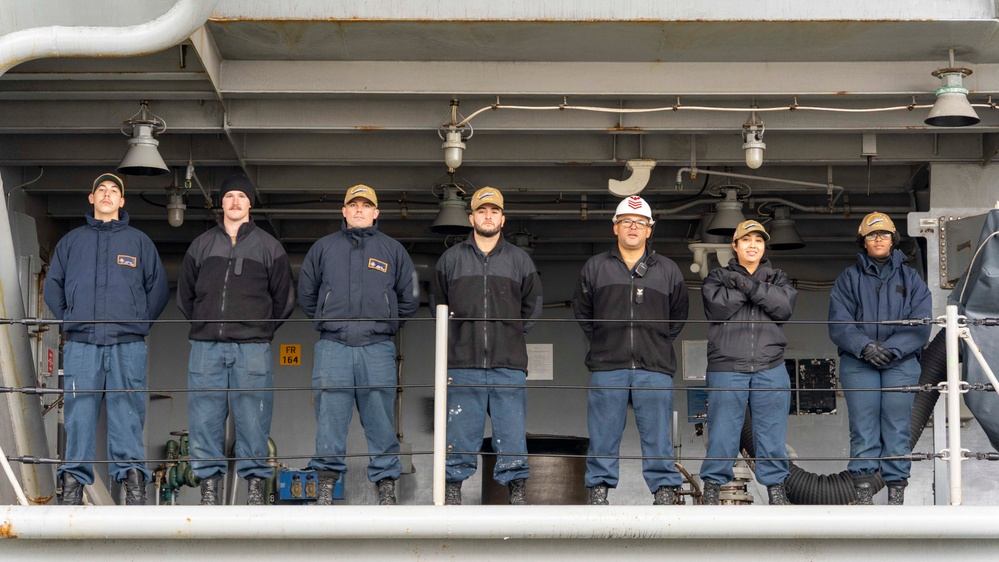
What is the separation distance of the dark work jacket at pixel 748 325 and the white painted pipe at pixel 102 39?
2.83m

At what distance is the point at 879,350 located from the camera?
19.3ft

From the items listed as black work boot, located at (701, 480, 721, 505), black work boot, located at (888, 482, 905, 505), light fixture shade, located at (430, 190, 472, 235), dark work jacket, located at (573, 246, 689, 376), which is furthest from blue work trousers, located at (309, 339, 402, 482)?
light fixture shade, located at (430, 190, 472, 235)

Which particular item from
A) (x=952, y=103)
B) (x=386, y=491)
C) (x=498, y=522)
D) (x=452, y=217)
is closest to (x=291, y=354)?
(x=452, y=217)

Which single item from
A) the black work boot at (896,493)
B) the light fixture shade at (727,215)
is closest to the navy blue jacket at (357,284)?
the black work boot at (896,493)

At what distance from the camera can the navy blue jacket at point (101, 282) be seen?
569 centimetres

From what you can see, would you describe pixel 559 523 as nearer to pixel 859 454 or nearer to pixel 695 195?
pixel 859 454

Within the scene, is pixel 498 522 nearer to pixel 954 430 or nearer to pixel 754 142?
pixel 954 430

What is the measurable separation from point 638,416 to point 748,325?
27.7 inches

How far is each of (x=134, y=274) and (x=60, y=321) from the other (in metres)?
0.51

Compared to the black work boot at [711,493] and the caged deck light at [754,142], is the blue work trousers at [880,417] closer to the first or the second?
the black work boot at [711,493]

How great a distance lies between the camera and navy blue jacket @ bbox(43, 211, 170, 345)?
224 inches

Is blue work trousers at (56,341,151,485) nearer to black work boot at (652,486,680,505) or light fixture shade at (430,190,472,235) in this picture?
black work boot at (652,486,680,505)

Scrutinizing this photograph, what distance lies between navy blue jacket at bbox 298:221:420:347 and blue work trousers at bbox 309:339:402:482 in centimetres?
7

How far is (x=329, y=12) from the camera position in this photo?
6.13m
